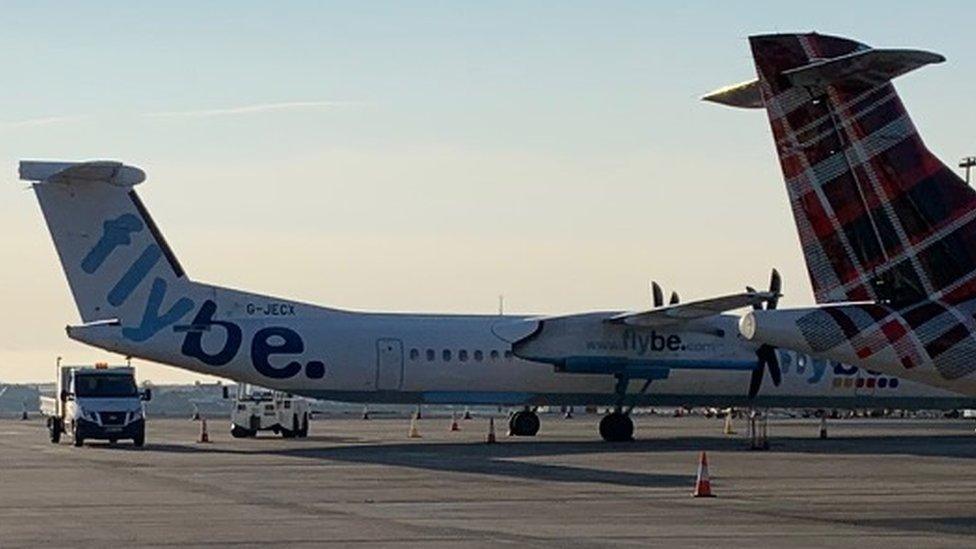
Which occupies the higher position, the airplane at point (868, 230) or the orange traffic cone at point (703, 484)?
the airplane at point (868, 230)

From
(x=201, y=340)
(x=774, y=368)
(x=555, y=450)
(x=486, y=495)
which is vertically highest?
(x=201, y=340)

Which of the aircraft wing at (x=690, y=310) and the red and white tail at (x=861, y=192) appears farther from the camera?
the aircraft wing at (x=690, y=310)

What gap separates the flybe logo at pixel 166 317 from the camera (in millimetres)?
43719

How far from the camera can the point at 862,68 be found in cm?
2094

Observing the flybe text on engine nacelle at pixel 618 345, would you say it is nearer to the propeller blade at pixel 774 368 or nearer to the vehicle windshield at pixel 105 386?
the propeller blade at pixel 774 368

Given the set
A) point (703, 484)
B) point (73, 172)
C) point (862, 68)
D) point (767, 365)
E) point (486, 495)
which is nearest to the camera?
point (862, 68)

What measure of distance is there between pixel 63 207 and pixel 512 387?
13215 mm

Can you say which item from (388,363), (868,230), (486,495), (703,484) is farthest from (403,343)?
(868,230)

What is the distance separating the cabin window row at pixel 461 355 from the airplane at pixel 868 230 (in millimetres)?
26324

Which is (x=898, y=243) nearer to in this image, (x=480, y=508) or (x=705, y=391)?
(x=480, y=508)

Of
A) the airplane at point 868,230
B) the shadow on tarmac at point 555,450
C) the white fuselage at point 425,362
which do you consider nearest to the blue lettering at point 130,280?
the white fuselage at point 425,362

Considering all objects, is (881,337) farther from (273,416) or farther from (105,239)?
(273,416)

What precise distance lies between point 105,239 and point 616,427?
1473 cm

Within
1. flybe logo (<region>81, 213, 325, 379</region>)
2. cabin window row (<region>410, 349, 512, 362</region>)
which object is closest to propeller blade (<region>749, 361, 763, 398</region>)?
cabin window row (<region>410, 349, 512, 362</region>)
